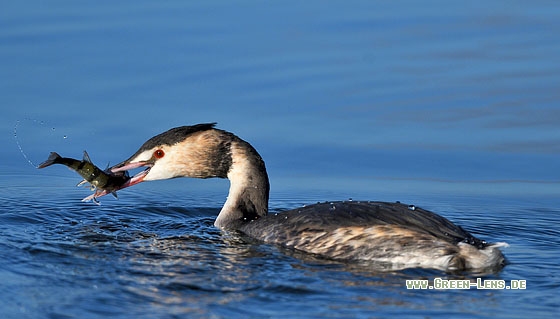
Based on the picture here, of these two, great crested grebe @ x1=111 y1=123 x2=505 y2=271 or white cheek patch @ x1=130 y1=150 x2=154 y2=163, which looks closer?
great crested grebe @ x1=111 y1=123 x2=505 y2=271

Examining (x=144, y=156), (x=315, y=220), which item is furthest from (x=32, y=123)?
(x=315, y=220)

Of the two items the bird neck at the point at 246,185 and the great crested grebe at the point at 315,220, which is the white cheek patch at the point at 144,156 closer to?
the great crested grebe at the point at 315,220

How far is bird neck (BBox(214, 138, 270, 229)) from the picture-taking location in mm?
9828

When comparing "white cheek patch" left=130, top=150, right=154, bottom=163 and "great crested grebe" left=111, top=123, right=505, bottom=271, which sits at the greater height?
"white cheek patch" left=130, top=150, right=154, bottom=163

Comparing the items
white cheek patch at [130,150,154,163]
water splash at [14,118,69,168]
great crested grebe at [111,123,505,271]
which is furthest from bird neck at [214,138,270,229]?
water splash at [14,118,69,168]

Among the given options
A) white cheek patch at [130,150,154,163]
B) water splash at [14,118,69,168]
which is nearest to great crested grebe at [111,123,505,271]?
white cheek patch at [130,150,154,163]

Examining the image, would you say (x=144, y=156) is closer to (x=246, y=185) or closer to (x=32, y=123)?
(x=246, y=185)

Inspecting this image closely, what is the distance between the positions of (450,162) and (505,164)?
511 millimetres

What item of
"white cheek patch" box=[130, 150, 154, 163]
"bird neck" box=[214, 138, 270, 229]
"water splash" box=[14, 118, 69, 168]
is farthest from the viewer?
"water splash" box=[14, 118, 69, 168]

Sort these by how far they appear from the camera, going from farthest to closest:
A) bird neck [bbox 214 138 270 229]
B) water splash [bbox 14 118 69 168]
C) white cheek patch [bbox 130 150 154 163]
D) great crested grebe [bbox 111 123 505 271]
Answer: water splash [bbox 14 118 69 168], bird neck [bbox 214 138 270 229], white cheek patch [bbox 130 150 154 163], great crested grebe [bbox 111 123 505 271]

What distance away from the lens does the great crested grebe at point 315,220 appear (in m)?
8.20

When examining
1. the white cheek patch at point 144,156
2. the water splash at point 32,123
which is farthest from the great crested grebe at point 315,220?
the water splash at point 32,123

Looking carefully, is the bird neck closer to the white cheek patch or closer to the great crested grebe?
the great crested grebe

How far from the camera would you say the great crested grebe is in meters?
8.20
